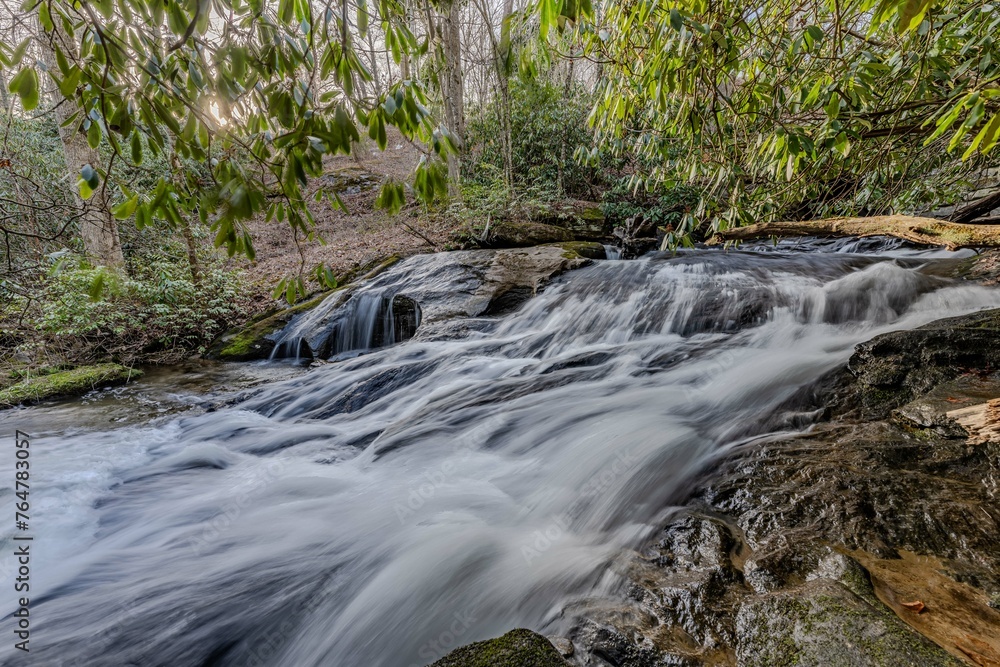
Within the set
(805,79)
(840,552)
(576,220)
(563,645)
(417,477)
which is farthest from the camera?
(576,220)

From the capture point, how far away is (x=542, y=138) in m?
11.3

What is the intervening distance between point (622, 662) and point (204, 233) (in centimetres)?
988

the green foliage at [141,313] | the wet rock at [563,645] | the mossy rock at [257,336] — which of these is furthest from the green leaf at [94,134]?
the mossy rock at [257,336]

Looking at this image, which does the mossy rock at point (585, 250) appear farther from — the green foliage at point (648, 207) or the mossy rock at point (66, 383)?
the mossy rock at point (66, 383)

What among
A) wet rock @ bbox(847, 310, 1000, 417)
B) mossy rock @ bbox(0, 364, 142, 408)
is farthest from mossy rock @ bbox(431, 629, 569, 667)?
mossy rock @ bbox(0, 364, 142, 408)

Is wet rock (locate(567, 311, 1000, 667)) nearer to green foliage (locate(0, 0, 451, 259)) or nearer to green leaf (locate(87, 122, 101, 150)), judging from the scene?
green foliage (locate(0, 0, 451, 259))

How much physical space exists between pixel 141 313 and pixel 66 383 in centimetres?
177

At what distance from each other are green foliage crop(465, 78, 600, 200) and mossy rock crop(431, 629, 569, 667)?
10.4 meters

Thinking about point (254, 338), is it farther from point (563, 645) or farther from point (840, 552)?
point (840, 552)

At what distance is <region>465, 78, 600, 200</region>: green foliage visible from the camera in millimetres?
11086

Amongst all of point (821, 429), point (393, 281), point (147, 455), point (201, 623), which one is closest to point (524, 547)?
point (201, 623)

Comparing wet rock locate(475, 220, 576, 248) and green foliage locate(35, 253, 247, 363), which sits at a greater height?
wet rock locate(475, 220, 576, 248)

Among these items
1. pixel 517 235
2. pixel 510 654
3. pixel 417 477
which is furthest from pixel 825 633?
pixel 517 235

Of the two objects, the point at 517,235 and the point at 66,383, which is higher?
the point at 517,235
